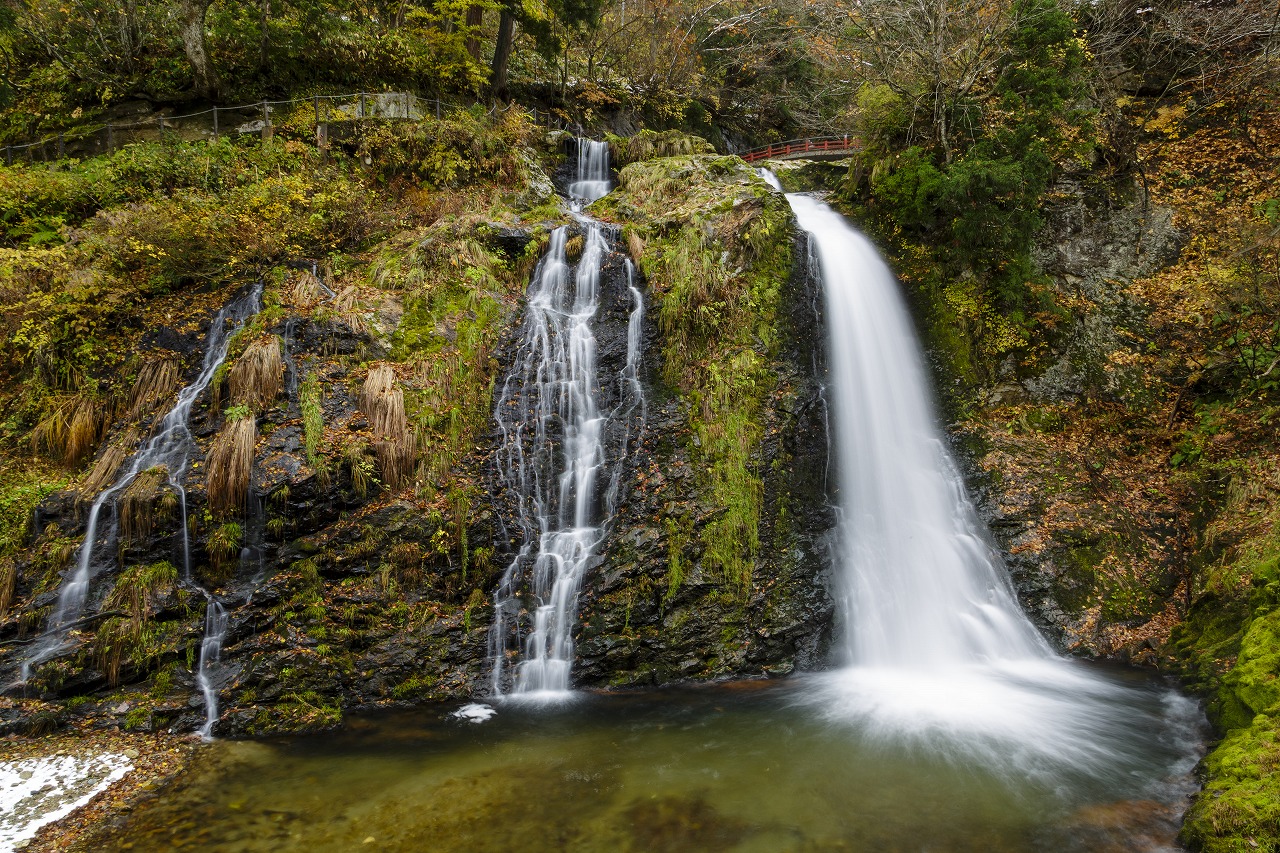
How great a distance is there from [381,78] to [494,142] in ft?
14.8

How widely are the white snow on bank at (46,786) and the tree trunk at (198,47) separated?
13.8 meters

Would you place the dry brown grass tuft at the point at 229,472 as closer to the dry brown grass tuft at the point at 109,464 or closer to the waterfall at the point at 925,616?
the dry brown grass tuft at the point at 109,464

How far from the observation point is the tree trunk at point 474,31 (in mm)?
16109

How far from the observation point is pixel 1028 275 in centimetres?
1139

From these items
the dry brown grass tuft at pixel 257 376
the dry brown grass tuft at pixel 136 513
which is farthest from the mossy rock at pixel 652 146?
the dry brown grass tuft at pixel 136 513

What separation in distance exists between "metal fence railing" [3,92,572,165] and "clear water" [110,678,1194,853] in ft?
41.5

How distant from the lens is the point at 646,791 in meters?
5.52

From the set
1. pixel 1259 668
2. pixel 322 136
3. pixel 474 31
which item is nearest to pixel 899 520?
pixel 1259 668

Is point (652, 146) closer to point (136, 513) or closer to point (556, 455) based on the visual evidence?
point (556, 455)

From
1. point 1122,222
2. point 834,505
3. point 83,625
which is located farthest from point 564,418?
point 1122,222

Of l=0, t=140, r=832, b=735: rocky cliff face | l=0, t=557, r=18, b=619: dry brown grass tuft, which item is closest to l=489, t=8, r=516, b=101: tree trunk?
l=0, t=140, r=832, b=735: rocky cliff face

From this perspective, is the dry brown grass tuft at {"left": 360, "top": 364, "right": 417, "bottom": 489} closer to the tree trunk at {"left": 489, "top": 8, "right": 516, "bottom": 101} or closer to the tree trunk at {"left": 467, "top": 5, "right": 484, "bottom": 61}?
the tree trunk at {"left": 467, "top": 5, "right": 484, "bottom": 61}

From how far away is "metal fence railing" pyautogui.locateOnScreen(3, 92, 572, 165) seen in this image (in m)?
12.8

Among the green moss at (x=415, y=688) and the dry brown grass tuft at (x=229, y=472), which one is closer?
the green moss at (x=415, y=688)
